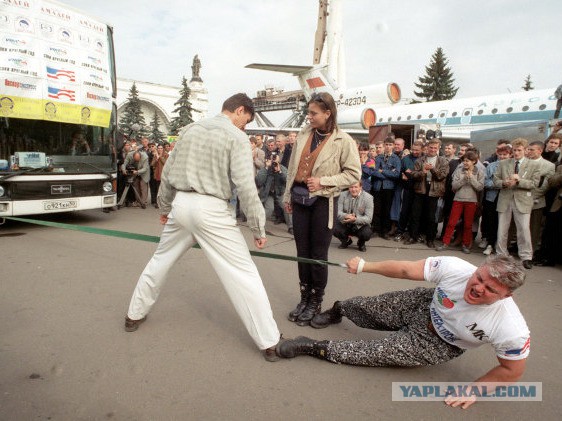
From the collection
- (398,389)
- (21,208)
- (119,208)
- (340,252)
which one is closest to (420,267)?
(398,389)

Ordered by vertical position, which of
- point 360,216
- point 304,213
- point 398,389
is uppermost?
point 304,213

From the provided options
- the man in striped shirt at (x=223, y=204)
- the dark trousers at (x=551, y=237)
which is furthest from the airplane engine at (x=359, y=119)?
the man in striped shirt at (x=223, y=204)

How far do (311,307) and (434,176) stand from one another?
431 centimetres

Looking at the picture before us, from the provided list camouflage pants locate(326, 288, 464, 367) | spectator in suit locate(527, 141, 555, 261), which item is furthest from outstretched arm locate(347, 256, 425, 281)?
spectator in suit locate(527, 141, 555, 261)

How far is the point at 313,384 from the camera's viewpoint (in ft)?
8.14

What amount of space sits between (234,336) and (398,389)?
4.42 ft

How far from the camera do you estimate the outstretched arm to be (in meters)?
2.39

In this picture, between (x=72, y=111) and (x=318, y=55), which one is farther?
(x=318, y=55)

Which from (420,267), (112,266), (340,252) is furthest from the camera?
(340,252)

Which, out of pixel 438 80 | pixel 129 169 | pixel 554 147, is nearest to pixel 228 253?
pixel 554 147

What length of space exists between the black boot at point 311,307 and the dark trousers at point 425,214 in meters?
4.04

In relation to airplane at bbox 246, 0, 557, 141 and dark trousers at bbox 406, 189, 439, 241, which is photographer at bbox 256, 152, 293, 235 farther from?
airplane at bbox 246, 0, 557, 141

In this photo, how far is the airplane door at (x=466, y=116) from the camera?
52.3 ft

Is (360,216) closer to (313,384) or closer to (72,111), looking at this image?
(313,384)
